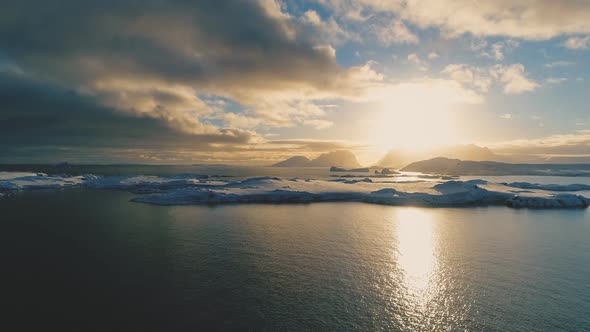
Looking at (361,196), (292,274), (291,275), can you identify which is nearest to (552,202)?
(361,196)

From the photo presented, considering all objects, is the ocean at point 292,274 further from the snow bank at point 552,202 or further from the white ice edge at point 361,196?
the white ice edge at point 361,196

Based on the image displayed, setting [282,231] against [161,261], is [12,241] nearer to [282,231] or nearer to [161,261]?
[161,261]

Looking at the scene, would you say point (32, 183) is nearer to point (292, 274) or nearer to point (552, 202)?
point (292, 274)

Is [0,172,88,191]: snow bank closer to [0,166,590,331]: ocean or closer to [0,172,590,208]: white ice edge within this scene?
[0,172,590,208]: white ice edge

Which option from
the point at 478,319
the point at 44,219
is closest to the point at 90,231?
the point at 44,219

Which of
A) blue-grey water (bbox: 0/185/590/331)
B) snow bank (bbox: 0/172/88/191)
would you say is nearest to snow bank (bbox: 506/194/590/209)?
blue-grey water (bbox: 0/185/590/331)

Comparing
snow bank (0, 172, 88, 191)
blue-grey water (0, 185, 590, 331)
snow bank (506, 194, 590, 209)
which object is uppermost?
snow bank (0, 172, 88, 191)
